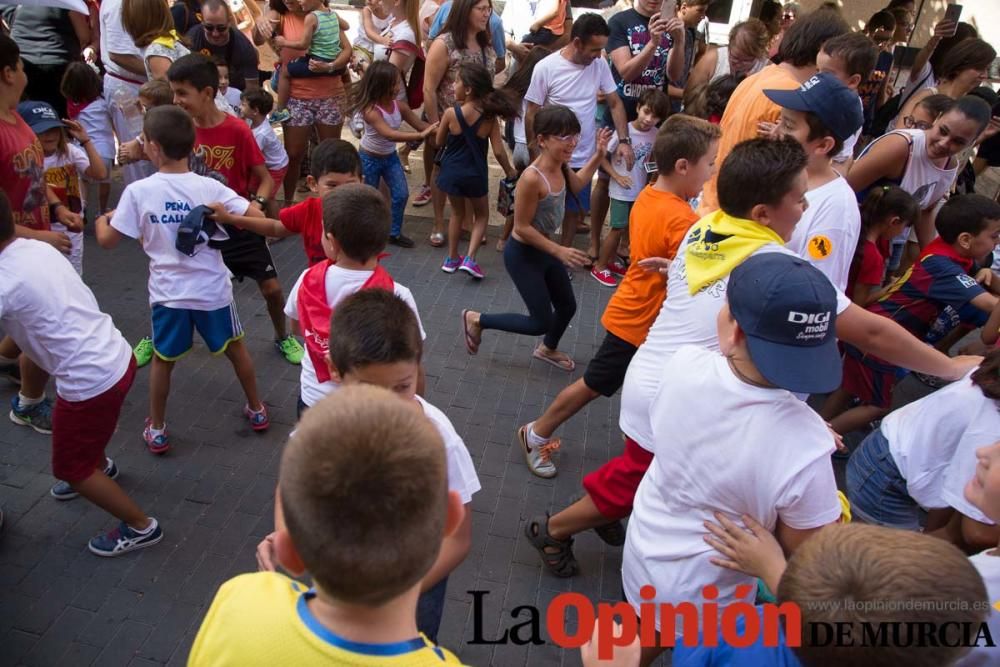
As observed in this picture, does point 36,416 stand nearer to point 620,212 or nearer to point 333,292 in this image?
point 333,292

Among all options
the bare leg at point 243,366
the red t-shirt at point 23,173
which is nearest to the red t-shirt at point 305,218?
the bare leg at point 243,366

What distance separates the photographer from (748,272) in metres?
1.85

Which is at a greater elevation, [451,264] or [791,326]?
[791,326]

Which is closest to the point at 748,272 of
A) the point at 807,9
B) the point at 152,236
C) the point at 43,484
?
the point at 152,236

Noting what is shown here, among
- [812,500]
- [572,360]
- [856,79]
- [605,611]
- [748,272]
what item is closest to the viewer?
[605,611]

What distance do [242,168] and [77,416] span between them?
2.20 metres

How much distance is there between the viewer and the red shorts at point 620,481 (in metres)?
2.73

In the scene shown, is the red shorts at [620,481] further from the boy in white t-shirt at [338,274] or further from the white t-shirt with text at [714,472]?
the boy in white t-shirt at [338,274]

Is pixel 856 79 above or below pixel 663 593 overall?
above

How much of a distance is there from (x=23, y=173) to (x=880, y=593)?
4.31 metres

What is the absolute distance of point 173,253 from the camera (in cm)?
355

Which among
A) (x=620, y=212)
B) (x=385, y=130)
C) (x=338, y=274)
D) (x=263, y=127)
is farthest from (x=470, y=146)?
(x=338, y=274)

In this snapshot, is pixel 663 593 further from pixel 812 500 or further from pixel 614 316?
pixel 614 316

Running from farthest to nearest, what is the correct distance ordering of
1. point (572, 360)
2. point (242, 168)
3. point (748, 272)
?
point (572, 360) → point (242, 168) → point (748, 272)
